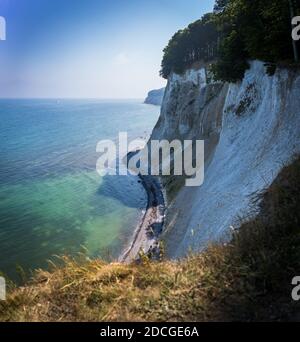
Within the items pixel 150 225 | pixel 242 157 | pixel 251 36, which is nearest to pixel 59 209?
pixel 150 225

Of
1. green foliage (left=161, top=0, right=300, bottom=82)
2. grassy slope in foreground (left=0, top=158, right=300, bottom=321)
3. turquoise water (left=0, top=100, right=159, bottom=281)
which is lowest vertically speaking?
turquoise water (left=0, top=100, right=159, bottom=281)

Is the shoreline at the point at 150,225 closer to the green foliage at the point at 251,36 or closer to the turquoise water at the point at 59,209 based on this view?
the turquoise water at the point at 59,209

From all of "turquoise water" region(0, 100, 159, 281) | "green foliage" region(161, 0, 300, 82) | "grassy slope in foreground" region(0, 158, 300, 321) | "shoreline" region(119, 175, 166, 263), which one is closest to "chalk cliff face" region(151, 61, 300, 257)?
"green foliage" region(161, 0, 300, 82)

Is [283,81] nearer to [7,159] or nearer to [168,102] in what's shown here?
[168,102]

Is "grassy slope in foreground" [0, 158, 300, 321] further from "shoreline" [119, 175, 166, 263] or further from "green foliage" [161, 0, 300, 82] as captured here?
"shoreline" [119, 175, 166, 263]

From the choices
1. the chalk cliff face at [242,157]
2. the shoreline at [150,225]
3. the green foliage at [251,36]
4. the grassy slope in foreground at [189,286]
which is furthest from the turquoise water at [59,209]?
the green foliage at [251,36]

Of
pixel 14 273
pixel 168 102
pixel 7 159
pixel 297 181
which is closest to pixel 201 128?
pixel 168 102
